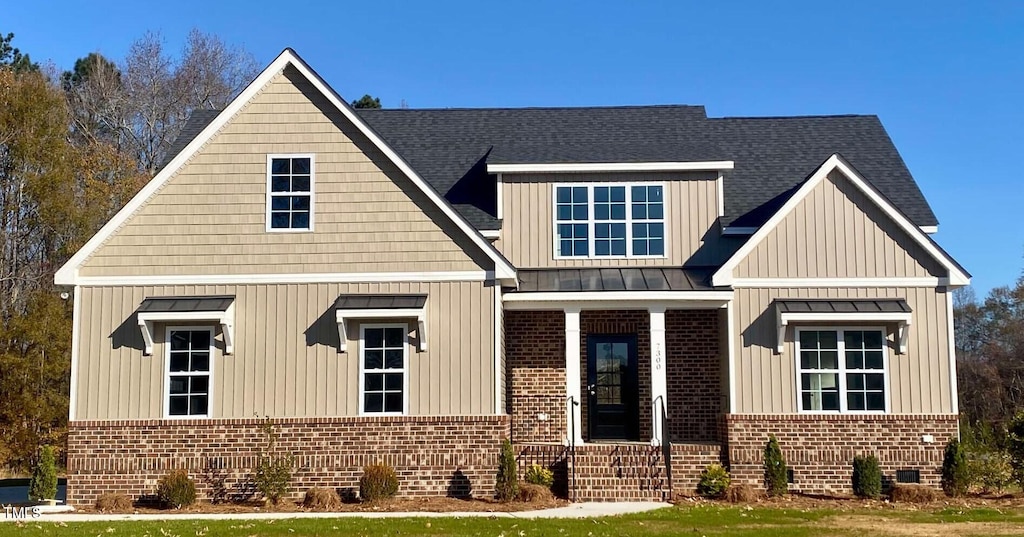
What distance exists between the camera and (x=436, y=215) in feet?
53.7

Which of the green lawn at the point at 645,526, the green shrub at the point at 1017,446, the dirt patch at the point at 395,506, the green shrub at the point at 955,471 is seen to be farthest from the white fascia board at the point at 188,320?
the green shrub at the point at 1017,446

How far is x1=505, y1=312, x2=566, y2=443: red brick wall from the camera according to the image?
59.9ft

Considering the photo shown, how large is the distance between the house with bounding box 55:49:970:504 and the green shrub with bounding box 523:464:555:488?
27 centimetres

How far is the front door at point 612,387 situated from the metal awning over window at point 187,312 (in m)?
6.68

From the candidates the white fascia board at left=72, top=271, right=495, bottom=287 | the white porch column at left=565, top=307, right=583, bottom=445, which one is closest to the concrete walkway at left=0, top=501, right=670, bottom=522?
the white porch column at left=565, top=307, right=583, bottom=445

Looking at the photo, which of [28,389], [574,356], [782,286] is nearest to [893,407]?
[782,286]

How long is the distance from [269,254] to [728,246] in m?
8.37

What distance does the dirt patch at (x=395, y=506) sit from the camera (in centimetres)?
1465

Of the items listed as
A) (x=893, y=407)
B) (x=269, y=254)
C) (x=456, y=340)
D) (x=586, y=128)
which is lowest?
(x=893, y=407)

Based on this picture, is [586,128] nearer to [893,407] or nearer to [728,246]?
[728,246]

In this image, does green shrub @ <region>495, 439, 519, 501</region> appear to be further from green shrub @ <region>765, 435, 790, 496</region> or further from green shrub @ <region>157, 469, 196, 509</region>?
green shrub @ <region>157, 469, 196, 509</region>

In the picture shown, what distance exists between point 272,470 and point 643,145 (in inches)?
361

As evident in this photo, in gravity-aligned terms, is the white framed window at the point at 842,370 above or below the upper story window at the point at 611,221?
below

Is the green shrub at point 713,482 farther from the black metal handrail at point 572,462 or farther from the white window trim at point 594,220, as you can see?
the white window trim at point 594,220
